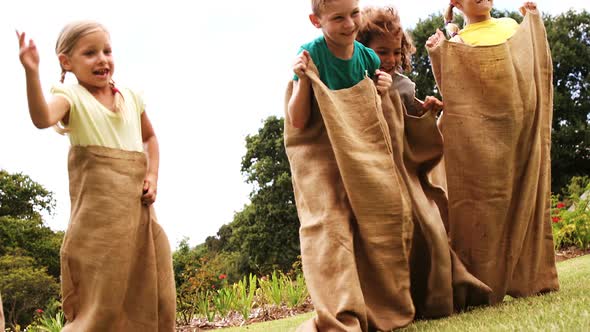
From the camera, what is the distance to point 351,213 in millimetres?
3633

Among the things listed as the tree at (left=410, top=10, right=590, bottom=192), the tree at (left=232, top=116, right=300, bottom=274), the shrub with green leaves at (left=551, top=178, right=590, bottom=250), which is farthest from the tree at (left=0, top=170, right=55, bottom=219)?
the shrub with green leaves at (left=551, top=178, right=590, bottom=250)

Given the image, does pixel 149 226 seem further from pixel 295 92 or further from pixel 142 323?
pixel 295 92

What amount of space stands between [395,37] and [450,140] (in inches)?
28.0

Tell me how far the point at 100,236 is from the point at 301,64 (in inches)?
51.0

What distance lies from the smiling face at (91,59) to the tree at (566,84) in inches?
767

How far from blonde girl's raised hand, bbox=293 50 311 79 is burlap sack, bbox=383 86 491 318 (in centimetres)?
64

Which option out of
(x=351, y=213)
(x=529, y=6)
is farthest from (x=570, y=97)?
(x=351, y=213)

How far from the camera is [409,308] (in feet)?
12.2

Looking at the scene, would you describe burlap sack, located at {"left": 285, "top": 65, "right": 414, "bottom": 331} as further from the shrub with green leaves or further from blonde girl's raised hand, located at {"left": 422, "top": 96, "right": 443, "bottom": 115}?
the shrub with green leaves

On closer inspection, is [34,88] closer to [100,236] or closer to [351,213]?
[100,236]

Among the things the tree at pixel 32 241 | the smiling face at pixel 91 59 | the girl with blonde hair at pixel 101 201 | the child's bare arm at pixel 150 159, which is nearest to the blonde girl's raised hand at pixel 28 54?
the girl with blonde hair at pixel 101 201

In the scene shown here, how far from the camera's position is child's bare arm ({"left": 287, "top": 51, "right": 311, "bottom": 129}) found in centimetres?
350

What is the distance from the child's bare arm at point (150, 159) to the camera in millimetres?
3514

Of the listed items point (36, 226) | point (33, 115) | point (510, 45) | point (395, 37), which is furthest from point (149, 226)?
point (36, 226)
